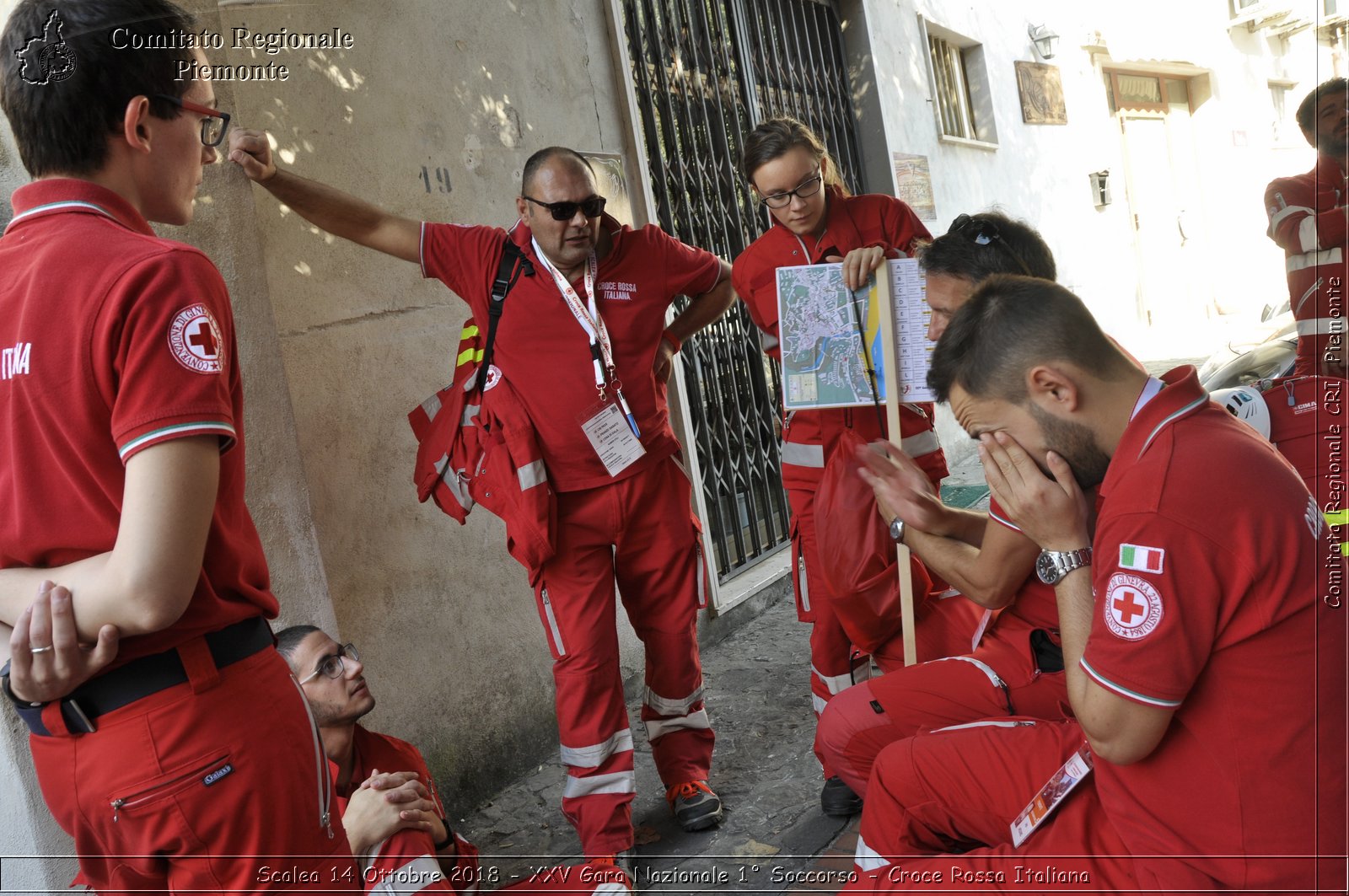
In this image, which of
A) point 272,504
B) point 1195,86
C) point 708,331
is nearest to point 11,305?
point 272,504

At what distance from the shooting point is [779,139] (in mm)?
3529

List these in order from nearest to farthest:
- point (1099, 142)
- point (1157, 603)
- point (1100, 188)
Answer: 1. point (1157, 603)
2. point (1100, 188)
3. point (1099, 142)

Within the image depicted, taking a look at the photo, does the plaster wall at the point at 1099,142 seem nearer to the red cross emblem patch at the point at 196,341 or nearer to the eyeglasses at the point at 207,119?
the eyeglasses at the point at 207,119

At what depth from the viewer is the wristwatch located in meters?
1.81

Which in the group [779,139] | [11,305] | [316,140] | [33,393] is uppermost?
[316,140]

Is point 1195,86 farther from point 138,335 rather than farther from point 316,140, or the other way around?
point 138,335

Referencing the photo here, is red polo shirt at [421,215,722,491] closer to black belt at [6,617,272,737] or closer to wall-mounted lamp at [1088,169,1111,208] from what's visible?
black belt at [6,617,272,737]

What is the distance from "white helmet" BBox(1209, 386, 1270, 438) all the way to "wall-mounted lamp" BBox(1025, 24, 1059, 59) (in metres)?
9.12

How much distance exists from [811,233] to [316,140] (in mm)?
1698

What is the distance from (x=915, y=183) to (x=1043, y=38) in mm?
3961

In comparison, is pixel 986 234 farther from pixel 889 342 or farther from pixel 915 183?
pixel 915 183

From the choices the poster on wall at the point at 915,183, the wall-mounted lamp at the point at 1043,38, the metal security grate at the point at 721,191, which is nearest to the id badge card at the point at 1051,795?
the metal security grate at the point at 721,191

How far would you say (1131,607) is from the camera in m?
1.55

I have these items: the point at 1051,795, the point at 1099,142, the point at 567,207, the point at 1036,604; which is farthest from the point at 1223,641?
the point at 1099,142
